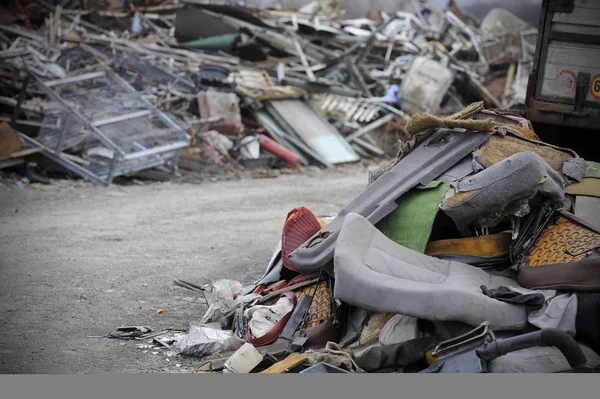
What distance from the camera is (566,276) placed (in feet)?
12.3

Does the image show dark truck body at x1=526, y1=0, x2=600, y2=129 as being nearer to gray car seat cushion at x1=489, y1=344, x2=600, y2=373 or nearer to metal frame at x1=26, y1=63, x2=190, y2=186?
gray car seat cushion at x1=489, y1=344, x2=600, y2=373

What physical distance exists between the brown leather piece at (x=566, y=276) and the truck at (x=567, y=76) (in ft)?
7.72

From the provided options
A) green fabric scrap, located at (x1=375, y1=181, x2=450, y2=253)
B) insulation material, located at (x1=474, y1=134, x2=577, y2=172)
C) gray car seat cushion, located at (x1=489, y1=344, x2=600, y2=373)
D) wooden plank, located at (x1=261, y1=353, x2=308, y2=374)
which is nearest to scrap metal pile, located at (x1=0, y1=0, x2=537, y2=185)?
insulation material, located at (x1=474, y1=134, x2=577, y2=172)

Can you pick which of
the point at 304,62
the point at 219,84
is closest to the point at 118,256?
the point at 219,84

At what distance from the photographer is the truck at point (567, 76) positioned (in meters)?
5.88

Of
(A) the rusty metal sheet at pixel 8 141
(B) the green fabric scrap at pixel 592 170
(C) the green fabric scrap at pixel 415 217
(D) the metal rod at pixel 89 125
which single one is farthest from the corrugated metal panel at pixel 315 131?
(C) the green fabric scrap at pixel 415 217

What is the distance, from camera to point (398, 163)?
188 inches

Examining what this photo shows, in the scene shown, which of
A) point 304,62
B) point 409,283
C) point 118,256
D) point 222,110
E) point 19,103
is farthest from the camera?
point 304,62

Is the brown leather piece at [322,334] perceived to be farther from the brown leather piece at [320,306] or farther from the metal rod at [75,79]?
the metal rod at [75,79]

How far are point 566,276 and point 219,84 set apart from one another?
982 cm

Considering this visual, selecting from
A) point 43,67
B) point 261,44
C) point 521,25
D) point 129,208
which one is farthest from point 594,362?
point 521,25

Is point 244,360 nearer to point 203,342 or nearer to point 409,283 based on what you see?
point 203,342

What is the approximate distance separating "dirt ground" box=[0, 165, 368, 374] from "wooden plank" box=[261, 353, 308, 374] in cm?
66

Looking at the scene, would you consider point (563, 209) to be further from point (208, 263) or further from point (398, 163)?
point (208, 263)
